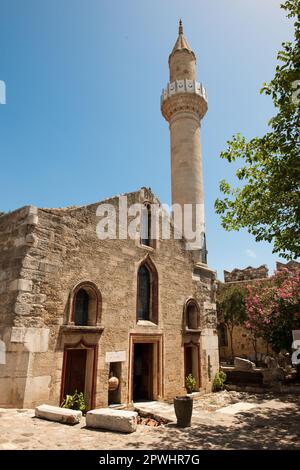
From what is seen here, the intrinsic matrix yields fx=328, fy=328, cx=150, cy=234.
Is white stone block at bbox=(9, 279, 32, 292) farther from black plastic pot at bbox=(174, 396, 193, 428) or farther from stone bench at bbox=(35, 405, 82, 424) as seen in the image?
Answer: black plastic pot at bbox=(174, 396, 193, 428)

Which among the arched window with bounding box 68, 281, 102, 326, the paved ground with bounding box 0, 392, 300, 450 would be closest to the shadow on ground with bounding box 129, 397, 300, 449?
the paved ground with bounding box 0, 392, 300, 450

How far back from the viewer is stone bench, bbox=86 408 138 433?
710 cm

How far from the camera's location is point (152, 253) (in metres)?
13.7

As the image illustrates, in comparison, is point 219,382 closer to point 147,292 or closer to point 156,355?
point 156,355

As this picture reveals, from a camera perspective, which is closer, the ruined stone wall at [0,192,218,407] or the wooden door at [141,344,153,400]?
the ruined stone wall at [0,192,218,407]

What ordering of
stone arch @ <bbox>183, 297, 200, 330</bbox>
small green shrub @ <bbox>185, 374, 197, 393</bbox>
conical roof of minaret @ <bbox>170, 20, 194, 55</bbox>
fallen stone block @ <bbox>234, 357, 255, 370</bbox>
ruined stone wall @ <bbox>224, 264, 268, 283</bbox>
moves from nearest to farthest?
small green shrub @ <bbox>185, 374, 197, 393</bbox>, stone arch @ <bbox>183, 297, 200, 330</bbox>, fallen stone block @ <bbox>234, 357, 255, 370</bbox>, conical roof of minaret @ <bbox>170, 20, 194, 55</bbox>, ruined stone wall @ <bbox>224, 264, 268, 283</bbox>

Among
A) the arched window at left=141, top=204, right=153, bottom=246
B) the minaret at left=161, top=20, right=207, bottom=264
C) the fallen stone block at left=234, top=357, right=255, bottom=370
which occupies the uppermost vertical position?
the minaret at left=161, top=20, right=207, bottom=264

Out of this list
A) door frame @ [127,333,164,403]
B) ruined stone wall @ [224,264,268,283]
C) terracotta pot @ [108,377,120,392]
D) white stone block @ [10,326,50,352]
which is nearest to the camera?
white stone block @ [10,326,50,352]

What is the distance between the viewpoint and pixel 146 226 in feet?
46.0

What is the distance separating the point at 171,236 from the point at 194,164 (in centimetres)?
642

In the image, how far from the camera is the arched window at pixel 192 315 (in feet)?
49.8

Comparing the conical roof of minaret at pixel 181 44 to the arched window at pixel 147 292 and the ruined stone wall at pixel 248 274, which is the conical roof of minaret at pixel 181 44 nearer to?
the arched window at pixel 147 292

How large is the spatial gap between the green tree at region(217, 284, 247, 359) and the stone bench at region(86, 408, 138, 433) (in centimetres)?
1958
